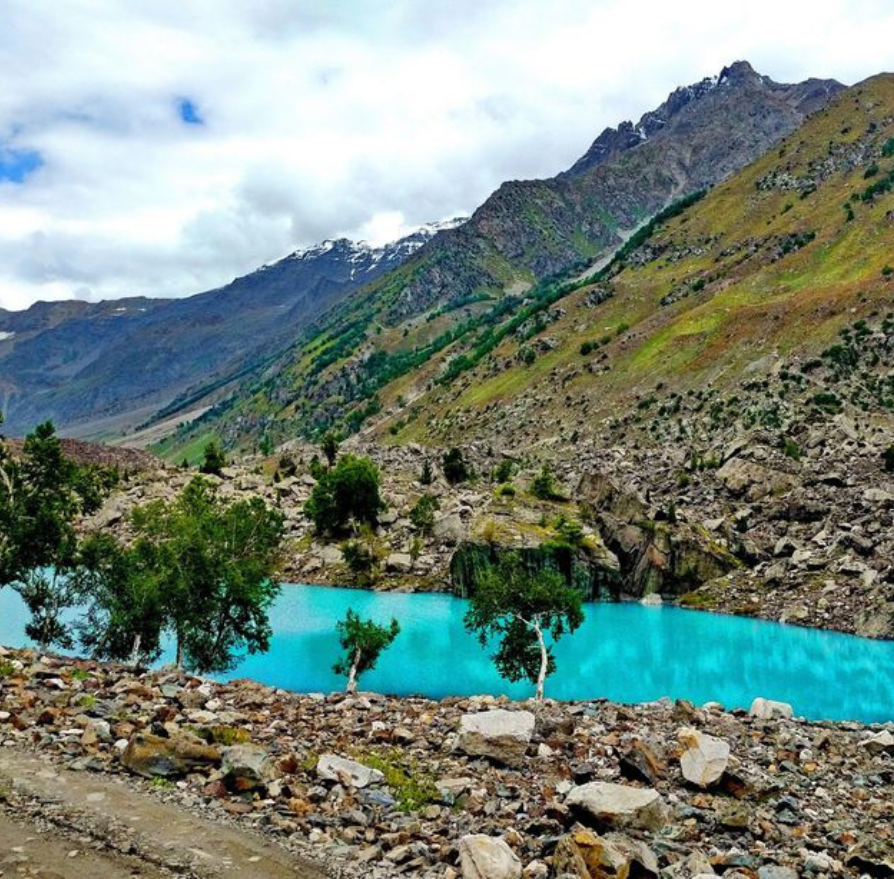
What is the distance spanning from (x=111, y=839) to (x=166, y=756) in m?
3.57

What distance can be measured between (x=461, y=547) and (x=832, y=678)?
4579cm

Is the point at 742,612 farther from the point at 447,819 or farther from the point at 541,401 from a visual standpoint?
the point at 541,401

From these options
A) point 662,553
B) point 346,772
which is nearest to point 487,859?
point 346,772

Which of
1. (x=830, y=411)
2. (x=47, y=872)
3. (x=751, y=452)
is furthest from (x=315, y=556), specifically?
(x=47, y=872)

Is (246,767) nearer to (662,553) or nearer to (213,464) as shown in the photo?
(662,553)

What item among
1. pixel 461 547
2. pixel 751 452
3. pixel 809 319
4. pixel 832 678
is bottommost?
pixel 832 678

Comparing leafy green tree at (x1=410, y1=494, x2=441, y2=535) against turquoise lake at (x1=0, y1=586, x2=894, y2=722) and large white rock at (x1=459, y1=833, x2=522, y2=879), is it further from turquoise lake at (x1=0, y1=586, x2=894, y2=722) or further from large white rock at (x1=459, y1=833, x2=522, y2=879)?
large white rock at (x1=459, y1=833, x2=522, y2=879)

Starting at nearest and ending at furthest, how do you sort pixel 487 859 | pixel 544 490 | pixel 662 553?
1. pixel 487 859
2. pixel 662 553
3. pixel 544 490

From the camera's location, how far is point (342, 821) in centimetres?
1617

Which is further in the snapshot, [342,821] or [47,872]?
[342,821]

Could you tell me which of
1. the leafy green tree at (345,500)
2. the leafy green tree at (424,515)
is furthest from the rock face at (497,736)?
the leafy green tree at (345,500)

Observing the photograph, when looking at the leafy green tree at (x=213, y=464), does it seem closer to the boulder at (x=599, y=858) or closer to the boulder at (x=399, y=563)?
the boulder at (x=399, y=563)

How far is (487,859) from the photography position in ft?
46.4

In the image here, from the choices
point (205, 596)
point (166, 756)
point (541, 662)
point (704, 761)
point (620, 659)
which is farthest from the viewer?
point (620, 659)
